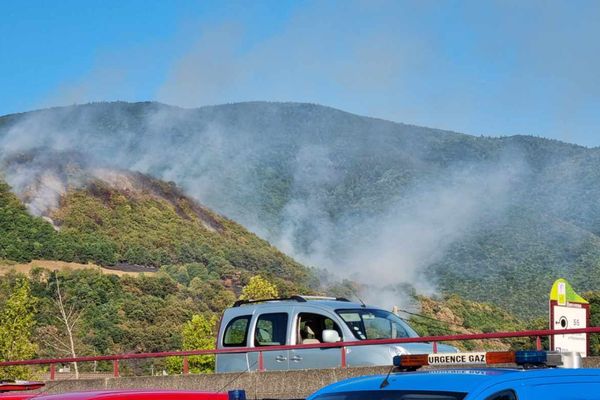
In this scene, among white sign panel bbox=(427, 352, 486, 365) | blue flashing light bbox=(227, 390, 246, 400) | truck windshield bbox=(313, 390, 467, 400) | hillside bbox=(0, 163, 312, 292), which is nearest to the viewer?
truck windshield bbox=(313, 390, 467, 400)

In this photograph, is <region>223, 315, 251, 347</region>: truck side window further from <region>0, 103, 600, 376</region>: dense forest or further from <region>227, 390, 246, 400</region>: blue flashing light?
<region>0, 103, 600, 376</region>: dense forest

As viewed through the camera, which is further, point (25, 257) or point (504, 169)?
point (504, 169)

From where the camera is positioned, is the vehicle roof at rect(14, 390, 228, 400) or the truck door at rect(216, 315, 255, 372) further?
the truck door at rect(216, 315, 255, 372)

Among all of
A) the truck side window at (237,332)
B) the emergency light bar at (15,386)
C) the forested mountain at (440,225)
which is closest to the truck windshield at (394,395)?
the emergency light bar at (15,386)

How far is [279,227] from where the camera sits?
618ft

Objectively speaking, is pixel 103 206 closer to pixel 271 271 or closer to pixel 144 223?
pixel 144 223

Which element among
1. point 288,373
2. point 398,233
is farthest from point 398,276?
point 288,373

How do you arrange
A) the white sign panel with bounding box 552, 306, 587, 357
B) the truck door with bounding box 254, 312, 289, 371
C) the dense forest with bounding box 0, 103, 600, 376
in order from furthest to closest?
the dense forest with bounding box 0, 103, 600, 376 → the truck door with bounding box 254, 312, 289, 371 → the white sign panel with bounding box 552, 306, 587, 357

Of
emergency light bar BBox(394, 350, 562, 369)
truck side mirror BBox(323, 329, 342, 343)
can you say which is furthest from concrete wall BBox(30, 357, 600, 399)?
emergency light bar BBox(394, 350, 562, 369)

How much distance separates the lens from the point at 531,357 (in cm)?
671

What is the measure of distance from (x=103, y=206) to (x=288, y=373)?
A: 119 m

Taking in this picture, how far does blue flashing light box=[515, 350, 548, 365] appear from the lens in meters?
6.71

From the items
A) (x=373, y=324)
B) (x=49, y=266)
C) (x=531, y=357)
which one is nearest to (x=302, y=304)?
(x=373, y=324)

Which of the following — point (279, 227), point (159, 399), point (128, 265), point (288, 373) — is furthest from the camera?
point (279, 227)
